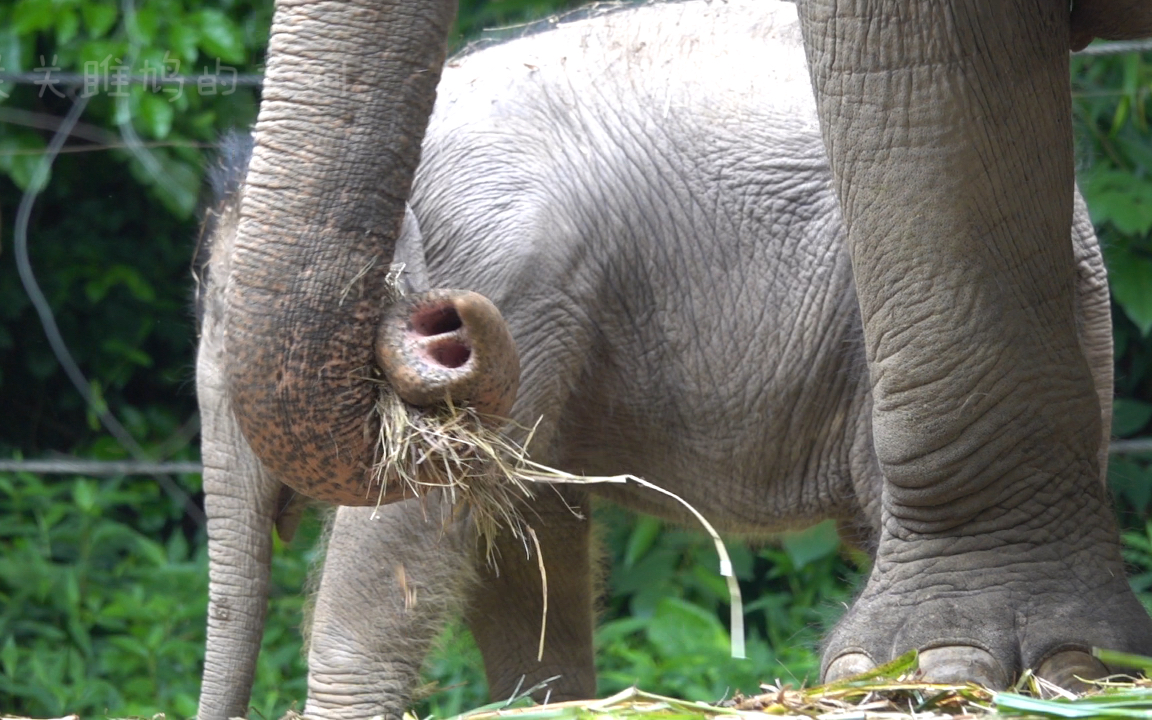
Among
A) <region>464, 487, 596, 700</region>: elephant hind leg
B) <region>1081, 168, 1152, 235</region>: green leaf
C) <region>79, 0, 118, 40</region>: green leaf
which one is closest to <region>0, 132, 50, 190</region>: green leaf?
<region>79, 0, 118, 40</region>: green leaf

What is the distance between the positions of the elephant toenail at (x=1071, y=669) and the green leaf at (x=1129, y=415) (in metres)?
2.34

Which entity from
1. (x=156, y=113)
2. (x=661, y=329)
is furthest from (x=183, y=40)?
(x=661, y=329)

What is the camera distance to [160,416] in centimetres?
466

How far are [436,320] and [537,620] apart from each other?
1.40 meters

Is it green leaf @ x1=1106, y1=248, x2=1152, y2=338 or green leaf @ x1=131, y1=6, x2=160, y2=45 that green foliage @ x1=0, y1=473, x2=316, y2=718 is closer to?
green leaf @ x1=131, y1=6, x2=160, y2=45

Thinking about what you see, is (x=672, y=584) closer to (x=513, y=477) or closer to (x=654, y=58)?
(x=654, y=58)

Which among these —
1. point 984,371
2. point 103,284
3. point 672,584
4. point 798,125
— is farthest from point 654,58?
point 103,284

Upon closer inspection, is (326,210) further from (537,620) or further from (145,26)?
(145,26)

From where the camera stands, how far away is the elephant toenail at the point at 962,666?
1.72 meters

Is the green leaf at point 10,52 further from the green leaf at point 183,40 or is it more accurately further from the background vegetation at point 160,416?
the green leaf at point 183,40

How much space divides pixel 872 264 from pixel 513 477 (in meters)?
0.49

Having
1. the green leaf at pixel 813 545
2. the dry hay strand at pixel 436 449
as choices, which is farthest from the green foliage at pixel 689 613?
the dry hay strand at pixel 436 449

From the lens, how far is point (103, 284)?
4.38m

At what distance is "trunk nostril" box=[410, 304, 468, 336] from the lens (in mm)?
1736
